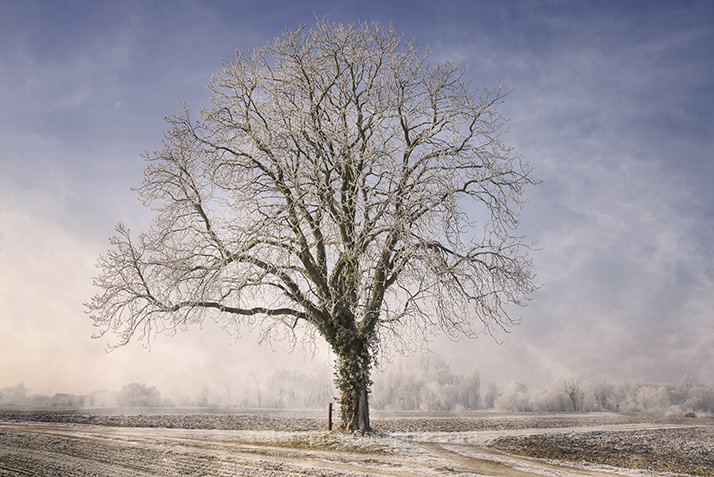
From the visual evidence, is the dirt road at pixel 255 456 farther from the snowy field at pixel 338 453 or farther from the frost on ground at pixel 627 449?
the frost on ground at pixel 627 449

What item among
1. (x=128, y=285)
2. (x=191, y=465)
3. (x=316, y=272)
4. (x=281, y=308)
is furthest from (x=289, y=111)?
(x=191, y=465)

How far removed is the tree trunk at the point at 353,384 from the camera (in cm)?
1455

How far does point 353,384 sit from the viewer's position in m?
14.7

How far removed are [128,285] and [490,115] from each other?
1352cm

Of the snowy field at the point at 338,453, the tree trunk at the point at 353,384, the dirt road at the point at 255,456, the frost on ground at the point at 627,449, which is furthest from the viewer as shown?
the tree trunk at the point at 353,384

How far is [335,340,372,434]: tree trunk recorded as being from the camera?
573 inches

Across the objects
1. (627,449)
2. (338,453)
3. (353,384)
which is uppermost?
(353,384)

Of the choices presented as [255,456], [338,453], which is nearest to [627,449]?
[338,453]

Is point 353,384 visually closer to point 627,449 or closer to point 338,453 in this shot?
point 338,453

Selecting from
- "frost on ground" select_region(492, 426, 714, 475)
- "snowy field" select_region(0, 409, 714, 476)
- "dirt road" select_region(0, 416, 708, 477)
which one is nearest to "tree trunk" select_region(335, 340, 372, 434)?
"snowy field" select_region(0, 409, 714, 476)

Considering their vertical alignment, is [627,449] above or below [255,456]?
below

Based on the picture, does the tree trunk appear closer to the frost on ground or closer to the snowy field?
the snowy field

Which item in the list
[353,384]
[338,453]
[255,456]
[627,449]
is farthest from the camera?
[353,384]

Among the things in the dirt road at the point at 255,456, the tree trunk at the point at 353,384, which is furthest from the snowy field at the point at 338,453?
the tree trunk at the point at 353,384
